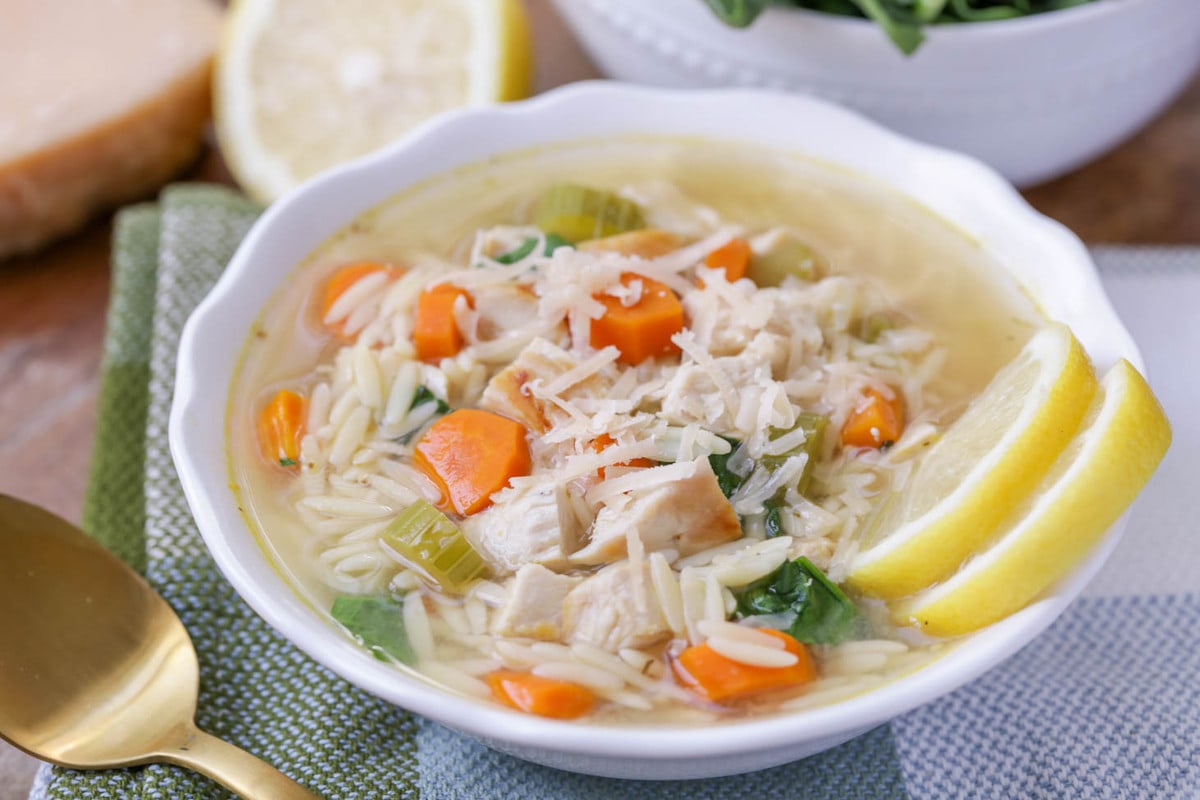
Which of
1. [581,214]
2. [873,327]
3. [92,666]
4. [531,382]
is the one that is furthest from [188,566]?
[873,327]

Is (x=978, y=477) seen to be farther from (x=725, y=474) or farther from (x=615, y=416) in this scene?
(x=615, y=416)

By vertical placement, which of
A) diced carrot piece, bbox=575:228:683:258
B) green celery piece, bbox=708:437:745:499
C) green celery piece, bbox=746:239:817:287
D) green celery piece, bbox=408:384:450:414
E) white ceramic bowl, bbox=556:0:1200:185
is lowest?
green celery piece, bbox=408:384:450:414

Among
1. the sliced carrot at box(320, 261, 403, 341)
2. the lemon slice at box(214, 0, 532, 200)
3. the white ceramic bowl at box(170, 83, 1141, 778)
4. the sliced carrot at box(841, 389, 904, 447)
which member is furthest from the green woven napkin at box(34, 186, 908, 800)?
the lemon slice at box(214, 0, 532, 200)

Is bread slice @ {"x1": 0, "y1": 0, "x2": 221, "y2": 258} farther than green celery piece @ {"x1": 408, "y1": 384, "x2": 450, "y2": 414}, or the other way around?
bread slice @ {"x1": 0, "y1": 0, "x2": 221, "y2": 258}

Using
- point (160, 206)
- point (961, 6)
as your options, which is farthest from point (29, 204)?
point (961, 6)

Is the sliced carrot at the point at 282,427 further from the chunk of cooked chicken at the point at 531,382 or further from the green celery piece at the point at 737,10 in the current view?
the green celery piece at the point at 737,10

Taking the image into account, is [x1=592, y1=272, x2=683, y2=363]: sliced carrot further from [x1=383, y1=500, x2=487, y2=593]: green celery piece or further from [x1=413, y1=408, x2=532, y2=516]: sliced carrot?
[x1=383, y1=500, x2=487, y2=593]: green celery piece

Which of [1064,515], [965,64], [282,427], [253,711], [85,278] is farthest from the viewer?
[85,278]
